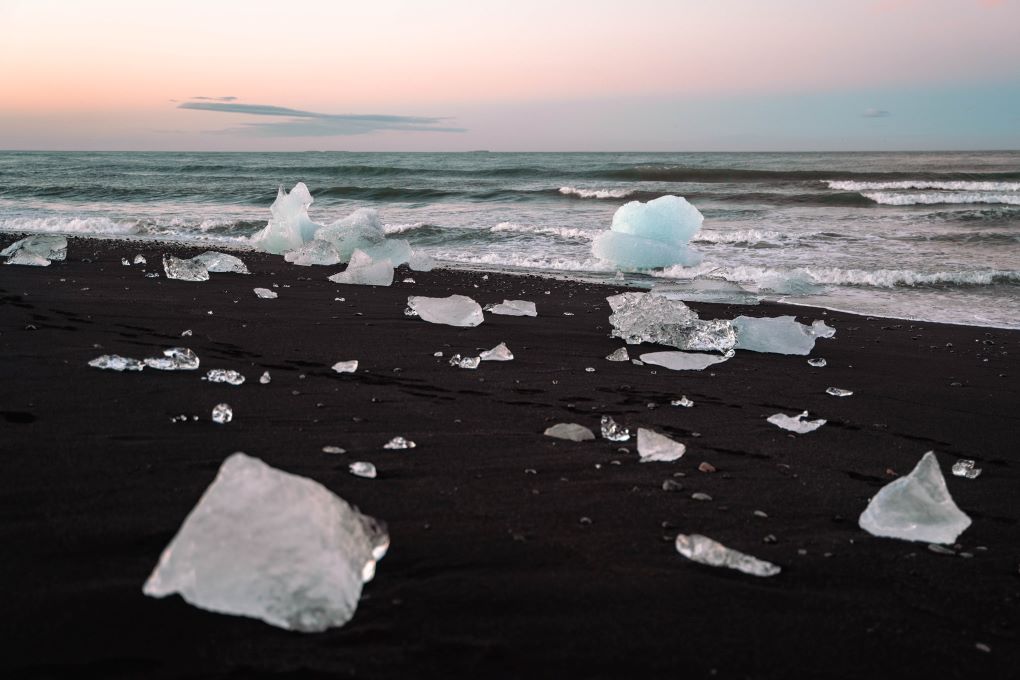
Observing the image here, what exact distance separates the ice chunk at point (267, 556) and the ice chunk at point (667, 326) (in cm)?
299

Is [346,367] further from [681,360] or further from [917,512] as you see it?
[917,512]

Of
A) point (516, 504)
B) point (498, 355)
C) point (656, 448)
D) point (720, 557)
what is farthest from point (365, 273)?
point (720, 557)

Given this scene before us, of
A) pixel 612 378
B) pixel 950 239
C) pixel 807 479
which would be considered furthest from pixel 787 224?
pixel 807 479

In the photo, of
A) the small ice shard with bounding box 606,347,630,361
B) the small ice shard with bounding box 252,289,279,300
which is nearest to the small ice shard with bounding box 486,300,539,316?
the small ice shard with bounding box 606,347,630,361

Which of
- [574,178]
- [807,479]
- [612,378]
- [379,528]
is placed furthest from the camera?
[574,178]

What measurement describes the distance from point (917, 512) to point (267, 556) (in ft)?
5.58

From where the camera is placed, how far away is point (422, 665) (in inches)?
54.2

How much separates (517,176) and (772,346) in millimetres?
22733

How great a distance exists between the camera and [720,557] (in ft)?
6.00

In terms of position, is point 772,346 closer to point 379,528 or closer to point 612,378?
point 612,378

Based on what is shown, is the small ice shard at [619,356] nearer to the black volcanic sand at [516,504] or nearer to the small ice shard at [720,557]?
the black volcanic sand at [516,504]

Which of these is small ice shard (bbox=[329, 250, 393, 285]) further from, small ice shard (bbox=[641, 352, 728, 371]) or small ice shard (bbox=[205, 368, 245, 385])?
small ice shard (bbox=[205, 368, 245, 385])

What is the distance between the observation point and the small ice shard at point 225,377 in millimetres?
3135

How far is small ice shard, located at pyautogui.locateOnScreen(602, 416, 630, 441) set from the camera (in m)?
2.72
